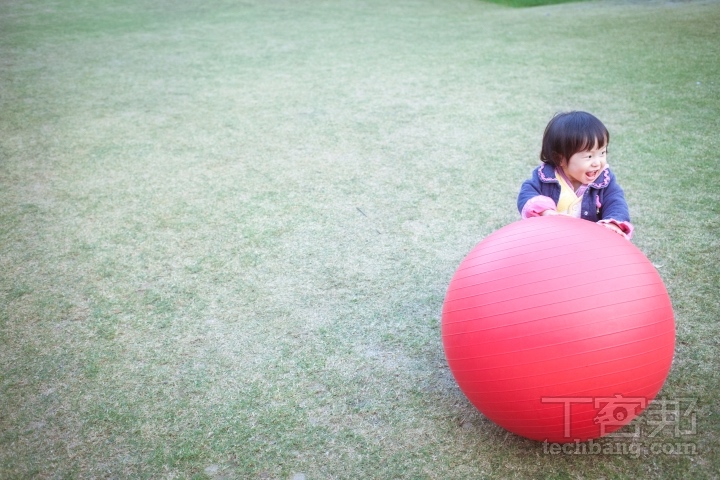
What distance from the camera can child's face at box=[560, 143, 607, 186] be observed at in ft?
8.28

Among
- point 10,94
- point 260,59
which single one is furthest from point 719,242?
point 10,94

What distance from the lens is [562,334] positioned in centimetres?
178

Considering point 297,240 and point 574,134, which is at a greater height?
point 574,134

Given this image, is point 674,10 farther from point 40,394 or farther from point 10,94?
point 40,394

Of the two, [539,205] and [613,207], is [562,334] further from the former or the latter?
[613,207]

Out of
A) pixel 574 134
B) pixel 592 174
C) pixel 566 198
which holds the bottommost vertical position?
pixel 566 198

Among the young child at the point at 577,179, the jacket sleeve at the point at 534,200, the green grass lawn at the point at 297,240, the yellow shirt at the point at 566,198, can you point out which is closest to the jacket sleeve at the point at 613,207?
the young child at the point at 577,179

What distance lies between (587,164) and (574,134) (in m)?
0.15

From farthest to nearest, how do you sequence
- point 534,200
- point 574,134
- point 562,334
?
point 534,200
point 574,134
point 562,334

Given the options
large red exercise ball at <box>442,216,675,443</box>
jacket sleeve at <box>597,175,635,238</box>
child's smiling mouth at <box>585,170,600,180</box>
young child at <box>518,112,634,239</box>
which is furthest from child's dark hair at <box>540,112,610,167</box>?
large red exercise ball at <box>442,216,675,443</box>

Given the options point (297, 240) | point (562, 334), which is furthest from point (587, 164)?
point (297, 240)

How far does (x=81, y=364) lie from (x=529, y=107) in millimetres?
4559

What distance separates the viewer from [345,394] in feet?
8.02

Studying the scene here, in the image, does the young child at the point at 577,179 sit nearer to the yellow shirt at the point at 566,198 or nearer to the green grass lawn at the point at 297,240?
the yellow shirt at the point at 566,198
